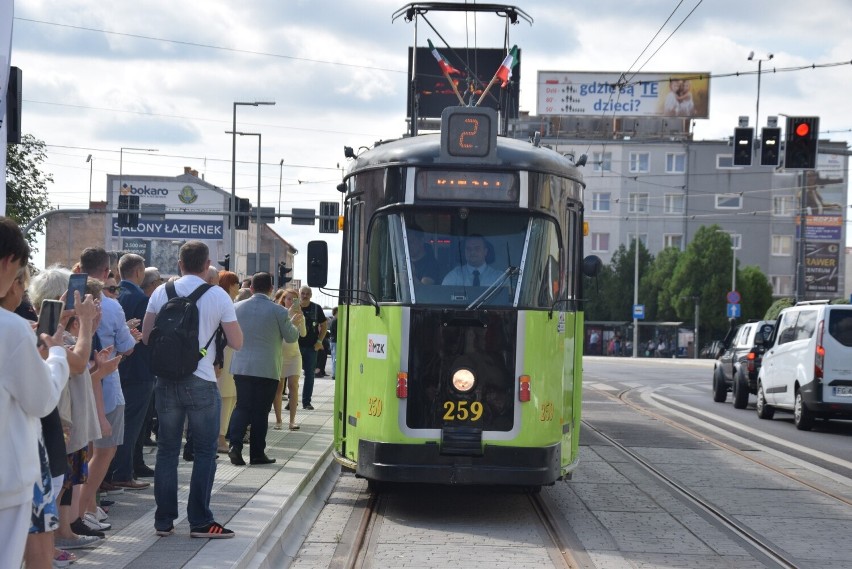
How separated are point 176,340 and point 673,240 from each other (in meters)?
84.0

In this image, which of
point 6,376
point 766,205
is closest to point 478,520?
point 6,376

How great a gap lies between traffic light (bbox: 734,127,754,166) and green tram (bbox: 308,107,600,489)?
1758 centimetres

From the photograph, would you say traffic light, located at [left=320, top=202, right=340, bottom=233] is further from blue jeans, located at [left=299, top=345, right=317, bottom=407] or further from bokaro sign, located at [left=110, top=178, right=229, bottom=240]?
blue jeans, located at [left=299, top=345, right=317, bottom=407]

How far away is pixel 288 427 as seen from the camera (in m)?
16.0

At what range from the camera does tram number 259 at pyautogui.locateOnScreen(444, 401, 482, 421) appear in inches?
379

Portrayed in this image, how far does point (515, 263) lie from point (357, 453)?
197cm

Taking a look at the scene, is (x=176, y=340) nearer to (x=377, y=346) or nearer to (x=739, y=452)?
(x=377, y=346)

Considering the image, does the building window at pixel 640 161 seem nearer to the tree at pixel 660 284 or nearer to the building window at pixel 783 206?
the tree at pixel 660 284

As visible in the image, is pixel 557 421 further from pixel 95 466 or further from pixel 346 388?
pixel 95 466

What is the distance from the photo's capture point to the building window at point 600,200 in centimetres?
8762

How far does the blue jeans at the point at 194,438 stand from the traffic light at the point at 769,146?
66.0 feet

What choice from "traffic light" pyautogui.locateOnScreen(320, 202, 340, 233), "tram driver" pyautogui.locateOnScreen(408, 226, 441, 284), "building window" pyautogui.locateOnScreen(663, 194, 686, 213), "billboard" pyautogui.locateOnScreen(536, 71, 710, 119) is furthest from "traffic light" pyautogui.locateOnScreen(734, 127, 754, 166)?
"building window" pyautogui.locateOnScreen(663, 194, 686, 213)

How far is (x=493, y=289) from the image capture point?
383 inches

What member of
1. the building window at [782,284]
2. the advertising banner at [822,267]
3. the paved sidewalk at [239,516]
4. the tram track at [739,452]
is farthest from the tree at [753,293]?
the paved sidewalk at [239,516]
